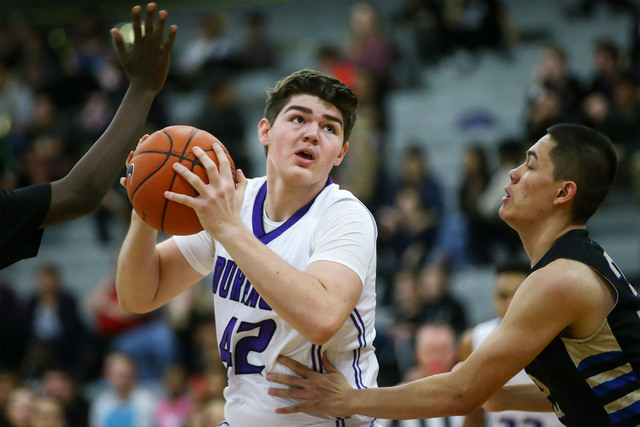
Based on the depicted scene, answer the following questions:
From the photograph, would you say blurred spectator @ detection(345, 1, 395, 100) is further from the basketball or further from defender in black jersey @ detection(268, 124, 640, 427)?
the basketball

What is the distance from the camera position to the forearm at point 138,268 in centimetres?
432

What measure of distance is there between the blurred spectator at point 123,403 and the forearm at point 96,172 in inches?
267

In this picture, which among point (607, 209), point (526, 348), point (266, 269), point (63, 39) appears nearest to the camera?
point (266, 269)

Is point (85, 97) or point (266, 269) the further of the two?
point (85, 97)

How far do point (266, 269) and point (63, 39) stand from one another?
14.2 metres

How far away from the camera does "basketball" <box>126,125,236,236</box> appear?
383 centimetres

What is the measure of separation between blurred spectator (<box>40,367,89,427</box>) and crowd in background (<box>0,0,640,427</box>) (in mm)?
17

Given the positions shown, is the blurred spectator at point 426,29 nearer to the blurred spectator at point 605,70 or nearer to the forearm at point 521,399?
the blurred spectator at point 605,70

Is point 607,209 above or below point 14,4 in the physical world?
below

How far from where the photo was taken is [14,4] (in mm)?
17391

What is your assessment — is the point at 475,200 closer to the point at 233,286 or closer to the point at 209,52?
the point at 209,52

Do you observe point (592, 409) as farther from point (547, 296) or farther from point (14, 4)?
point (14, 4)

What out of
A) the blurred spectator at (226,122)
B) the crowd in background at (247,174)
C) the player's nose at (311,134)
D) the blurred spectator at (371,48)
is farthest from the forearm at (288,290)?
the blurred spectator at (371,48)

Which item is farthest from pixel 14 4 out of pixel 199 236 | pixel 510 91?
pixel 199 236
